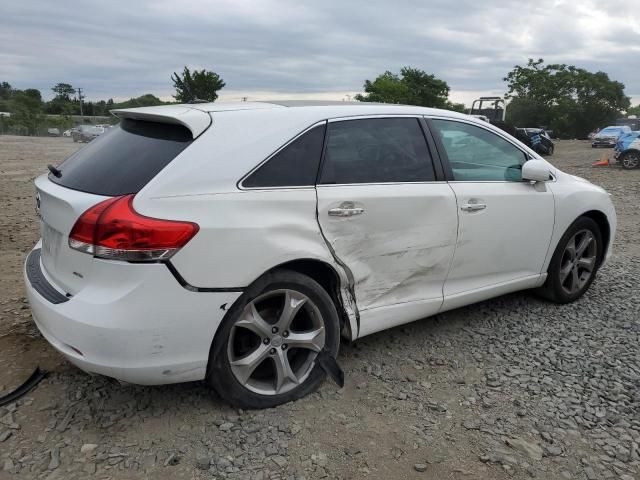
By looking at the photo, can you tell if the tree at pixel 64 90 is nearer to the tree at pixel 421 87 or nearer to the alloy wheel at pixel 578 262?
the tree at pixel 421 87

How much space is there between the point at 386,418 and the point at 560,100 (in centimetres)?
6981

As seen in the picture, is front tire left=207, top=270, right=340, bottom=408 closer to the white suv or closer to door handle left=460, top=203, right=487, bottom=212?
the white suv

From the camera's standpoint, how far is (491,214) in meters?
3.61

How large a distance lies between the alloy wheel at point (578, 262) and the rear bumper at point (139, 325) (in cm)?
295

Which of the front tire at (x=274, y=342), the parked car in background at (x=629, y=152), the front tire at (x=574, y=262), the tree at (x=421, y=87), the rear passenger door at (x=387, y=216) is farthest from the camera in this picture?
the tree at (x=421, y=87)

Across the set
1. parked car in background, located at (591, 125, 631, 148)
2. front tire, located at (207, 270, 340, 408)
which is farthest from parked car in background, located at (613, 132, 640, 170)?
front tire, located at (207, 270, 340, 408)

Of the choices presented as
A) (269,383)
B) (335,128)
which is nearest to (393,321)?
(269,383)

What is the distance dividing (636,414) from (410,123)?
6.77 feet

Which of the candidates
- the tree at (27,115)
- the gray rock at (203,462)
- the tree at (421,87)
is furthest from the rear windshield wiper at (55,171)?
the tree at (27,115)

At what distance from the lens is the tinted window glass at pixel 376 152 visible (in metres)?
3.02

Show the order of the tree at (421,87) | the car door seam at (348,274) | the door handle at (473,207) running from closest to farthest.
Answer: the car door seam at (348,274) → the door handle at (473,207) → the tree at (421,87)

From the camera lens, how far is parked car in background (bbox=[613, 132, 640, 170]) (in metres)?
19.4

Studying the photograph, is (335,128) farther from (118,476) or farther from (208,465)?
(118,476)

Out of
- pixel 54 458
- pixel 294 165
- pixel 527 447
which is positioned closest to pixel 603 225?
pixel 527 447
